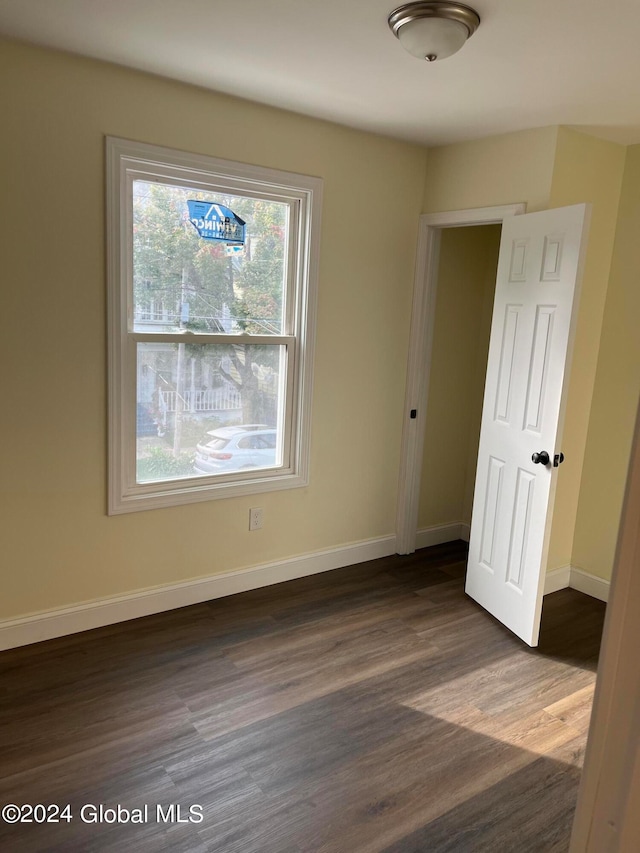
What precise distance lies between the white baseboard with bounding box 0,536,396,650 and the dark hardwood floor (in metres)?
0.06

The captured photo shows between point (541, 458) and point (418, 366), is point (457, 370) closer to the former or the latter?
point (418, 366)

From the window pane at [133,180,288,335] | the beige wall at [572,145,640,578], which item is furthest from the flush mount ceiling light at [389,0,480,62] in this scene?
the beige wall at [572,145,640,578]

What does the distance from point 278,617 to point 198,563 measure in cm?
50

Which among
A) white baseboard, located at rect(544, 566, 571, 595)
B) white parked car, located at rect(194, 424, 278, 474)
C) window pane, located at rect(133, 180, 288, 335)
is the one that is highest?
window pane, located at rect(133, 180, 288, 335)

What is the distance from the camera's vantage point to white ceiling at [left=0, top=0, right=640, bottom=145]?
2021mm

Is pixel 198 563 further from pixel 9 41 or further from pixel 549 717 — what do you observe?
pixel 9 41

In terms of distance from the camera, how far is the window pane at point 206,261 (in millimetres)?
2967

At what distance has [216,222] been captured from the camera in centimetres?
314

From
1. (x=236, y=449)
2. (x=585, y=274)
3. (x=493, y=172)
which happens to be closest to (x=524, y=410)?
(x=585, y=274)

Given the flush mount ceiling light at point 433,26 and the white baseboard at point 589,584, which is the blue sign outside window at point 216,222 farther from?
the white baseboard at point 589,584

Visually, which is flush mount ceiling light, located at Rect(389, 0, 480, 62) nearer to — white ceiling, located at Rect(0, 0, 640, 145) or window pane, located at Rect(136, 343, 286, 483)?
white ceiling, located at Rect(0, 0, 640, 145)

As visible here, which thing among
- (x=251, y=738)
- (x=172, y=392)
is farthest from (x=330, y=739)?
(x=172, y=392)

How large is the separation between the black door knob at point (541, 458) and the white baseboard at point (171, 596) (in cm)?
138

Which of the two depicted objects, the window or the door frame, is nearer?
the window
